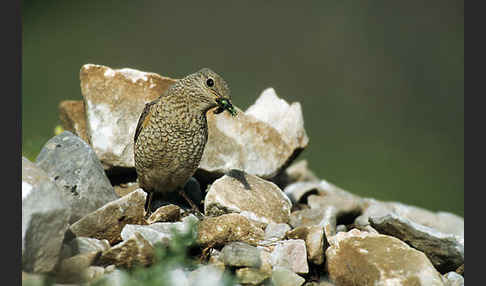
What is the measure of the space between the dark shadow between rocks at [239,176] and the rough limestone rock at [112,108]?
607 mm

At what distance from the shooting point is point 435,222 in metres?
3.87

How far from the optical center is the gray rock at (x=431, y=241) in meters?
2.28

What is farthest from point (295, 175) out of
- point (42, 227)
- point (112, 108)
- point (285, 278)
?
point (42, 227)

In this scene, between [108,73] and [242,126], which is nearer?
[108,73]

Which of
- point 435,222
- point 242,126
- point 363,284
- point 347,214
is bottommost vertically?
point 435,222

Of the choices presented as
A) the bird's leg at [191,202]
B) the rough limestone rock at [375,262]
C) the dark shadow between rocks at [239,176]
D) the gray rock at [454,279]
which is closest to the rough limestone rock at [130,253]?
the rough limestone rock at [375,262]

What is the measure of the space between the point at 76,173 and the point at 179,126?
1.77 ft

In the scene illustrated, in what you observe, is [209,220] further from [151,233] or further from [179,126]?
[179,126]

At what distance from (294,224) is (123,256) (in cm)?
114

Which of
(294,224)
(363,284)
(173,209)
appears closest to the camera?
(363,284)

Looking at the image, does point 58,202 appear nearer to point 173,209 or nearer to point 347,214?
point 173,209

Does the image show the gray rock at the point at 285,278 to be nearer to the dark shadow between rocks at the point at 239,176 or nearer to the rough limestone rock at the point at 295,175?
the dark shadow between rocks at the point at 239,176

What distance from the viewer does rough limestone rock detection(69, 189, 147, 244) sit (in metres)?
2.01

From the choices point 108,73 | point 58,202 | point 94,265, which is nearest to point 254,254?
point 94,265
